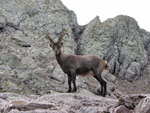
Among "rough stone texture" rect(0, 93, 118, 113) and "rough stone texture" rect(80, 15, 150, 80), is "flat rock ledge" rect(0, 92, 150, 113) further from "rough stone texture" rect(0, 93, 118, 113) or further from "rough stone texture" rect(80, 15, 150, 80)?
"rough stone texture" rect(80, 15, 150, 80)

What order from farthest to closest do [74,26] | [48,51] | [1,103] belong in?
[74,26] < [48,51] < [1,103]

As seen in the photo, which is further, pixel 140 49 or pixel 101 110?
pixel 140 49

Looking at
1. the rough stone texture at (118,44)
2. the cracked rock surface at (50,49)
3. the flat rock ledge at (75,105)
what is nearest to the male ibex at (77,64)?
the flat rock ledge at (75,105)

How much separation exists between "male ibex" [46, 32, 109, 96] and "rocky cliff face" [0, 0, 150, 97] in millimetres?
6158

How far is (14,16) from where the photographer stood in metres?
29.7

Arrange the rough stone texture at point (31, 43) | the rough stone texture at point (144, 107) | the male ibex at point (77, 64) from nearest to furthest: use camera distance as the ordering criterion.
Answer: the rough stone texture at point (144, 107) < the male ibex at point (77, 64) < the rough stone texture at point (31, 43)

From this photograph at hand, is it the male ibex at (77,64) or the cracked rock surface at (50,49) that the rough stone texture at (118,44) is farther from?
the male ibex at (77,64)

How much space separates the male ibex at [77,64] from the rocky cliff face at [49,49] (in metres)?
6.16

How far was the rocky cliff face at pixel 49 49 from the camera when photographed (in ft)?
73.6

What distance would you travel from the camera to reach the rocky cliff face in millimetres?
22448

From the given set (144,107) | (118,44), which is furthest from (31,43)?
(144,107)

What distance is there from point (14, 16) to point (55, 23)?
16.5 feet

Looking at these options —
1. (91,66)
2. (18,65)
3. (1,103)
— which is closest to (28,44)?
(18,65)

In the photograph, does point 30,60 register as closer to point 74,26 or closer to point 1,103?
point 74,26
